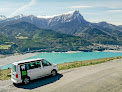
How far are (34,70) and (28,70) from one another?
0.76m

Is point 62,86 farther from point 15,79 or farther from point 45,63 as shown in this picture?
point 15,79

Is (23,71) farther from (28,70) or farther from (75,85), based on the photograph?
(75,85)

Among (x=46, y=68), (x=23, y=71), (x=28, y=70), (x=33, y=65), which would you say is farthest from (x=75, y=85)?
(x=23, y=71)

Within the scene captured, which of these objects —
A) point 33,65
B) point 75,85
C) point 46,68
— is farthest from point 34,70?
point 75,85

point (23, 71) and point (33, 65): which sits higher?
point (33, 65)

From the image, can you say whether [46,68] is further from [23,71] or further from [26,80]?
[23,71]

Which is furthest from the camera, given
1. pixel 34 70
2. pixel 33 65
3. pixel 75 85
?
pixel 33 65

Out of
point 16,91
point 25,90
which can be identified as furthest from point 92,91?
point 16,91

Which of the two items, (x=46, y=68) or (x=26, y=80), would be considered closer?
(x=26, y=80)

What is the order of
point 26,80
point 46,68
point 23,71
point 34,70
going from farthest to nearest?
point 46,68 < point 34,70 < point 26,80 < point 23,71

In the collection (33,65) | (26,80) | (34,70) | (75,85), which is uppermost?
(33,65)

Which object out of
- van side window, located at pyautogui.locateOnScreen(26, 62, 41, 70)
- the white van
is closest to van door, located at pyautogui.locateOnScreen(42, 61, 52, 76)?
the white van

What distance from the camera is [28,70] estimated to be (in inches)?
604

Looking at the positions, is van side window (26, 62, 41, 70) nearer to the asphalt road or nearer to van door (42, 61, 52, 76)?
van door (42, 61, 52, 76)
